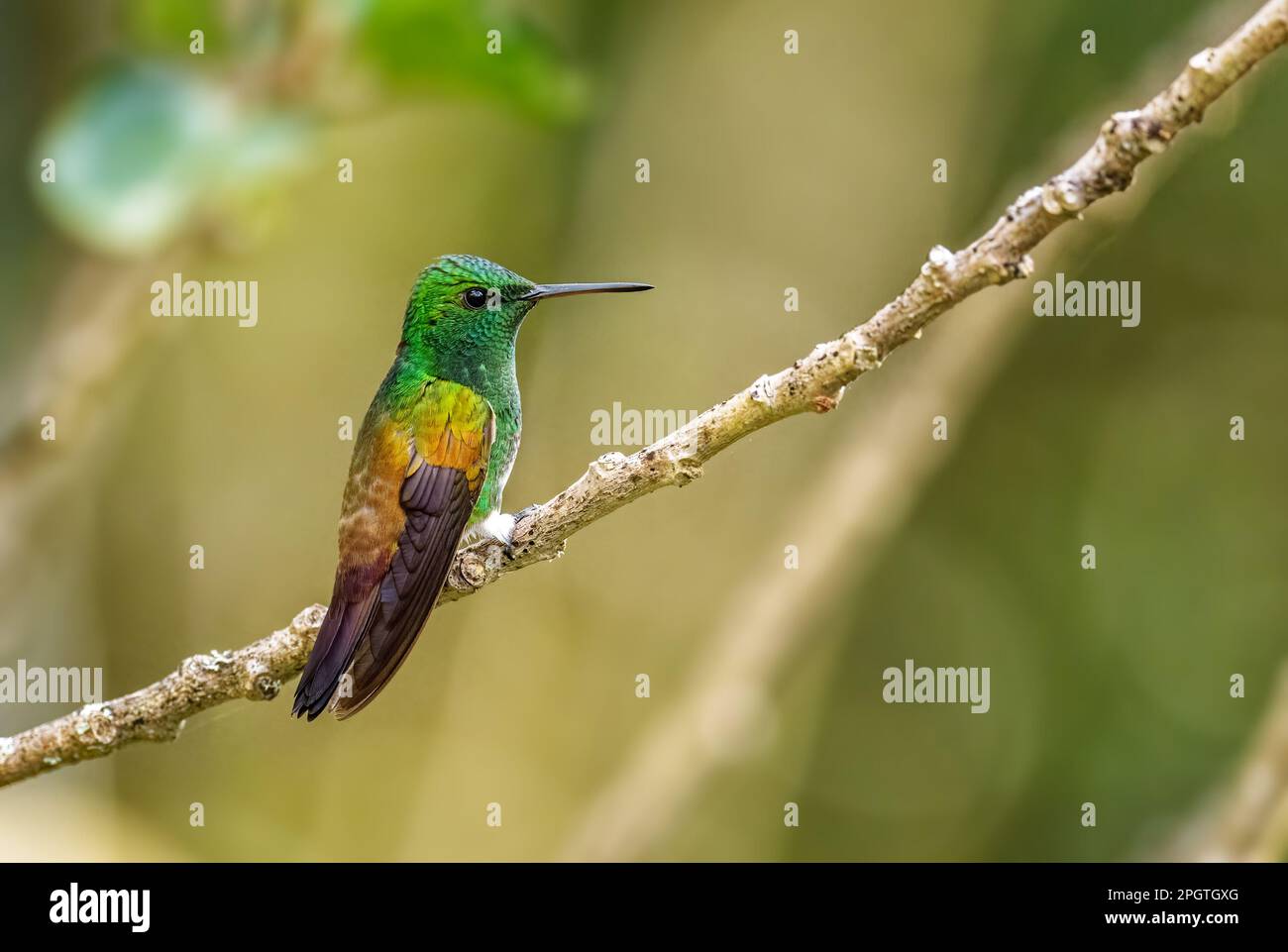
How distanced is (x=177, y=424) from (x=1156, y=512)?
18.7ft

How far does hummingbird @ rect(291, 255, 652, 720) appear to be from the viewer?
252 centimetres

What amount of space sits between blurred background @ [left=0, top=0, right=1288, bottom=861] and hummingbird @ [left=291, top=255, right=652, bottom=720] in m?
2.01

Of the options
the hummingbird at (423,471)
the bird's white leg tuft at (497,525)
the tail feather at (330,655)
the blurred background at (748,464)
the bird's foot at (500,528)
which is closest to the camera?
the tail feather at (330,655)

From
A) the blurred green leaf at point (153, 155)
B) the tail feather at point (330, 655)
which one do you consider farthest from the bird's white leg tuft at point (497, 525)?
the blurred green leaf at point (153, 155)

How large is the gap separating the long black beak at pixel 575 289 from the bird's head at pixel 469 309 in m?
0.01

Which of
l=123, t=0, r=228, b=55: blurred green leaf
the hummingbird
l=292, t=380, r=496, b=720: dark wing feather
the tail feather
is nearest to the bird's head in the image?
the hummingbird

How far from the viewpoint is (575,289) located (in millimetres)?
3225

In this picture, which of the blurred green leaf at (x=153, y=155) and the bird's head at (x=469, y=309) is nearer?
the blurred green leaf at (x=153, y=155)

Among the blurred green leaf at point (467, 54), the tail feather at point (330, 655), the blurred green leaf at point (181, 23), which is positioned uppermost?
the blurred green leaf at point (181, 23)

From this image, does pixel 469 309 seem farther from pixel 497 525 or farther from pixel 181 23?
pixel 181 23

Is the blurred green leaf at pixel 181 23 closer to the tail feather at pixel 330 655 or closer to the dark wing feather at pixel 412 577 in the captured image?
the dark wing feather at pixel 412 577

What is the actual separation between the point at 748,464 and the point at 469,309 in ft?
11.0

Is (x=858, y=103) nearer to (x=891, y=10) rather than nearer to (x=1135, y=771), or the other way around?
(x=891, y=10)

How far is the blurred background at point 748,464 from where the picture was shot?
6.11 metres
